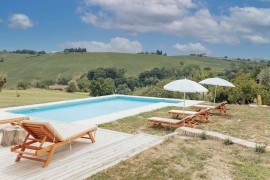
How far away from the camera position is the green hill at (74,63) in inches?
3049

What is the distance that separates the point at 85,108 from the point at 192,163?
11194 millimetres

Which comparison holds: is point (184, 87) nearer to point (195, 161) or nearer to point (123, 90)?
point (195, 161)

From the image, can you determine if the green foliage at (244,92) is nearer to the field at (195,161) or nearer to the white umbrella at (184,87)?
the white umbrella at (184,87)

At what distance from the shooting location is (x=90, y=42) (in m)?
108

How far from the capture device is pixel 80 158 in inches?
251

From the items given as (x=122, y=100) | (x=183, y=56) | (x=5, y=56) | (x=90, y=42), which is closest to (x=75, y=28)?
(x=90, y=42)

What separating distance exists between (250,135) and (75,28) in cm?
9920

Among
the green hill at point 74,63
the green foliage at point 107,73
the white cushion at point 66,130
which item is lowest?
the white cushion at point 66,130

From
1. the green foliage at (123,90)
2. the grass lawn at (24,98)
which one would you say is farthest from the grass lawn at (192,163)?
the green foliage at (123,90)

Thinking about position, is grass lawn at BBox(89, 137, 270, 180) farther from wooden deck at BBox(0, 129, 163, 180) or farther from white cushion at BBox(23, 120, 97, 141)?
white cushion at BBox(23, 120, 97, 141)

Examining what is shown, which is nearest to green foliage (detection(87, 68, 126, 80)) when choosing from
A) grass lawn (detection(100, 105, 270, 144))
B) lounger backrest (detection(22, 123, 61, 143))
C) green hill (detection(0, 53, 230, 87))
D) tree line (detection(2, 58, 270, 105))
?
tree line (detection(2, 58, 270, 105))

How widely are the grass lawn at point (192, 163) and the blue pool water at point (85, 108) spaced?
23.3 feet

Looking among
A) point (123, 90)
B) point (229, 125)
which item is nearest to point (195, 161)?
point (229, 125)

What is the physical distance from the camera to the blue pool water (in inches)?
549
